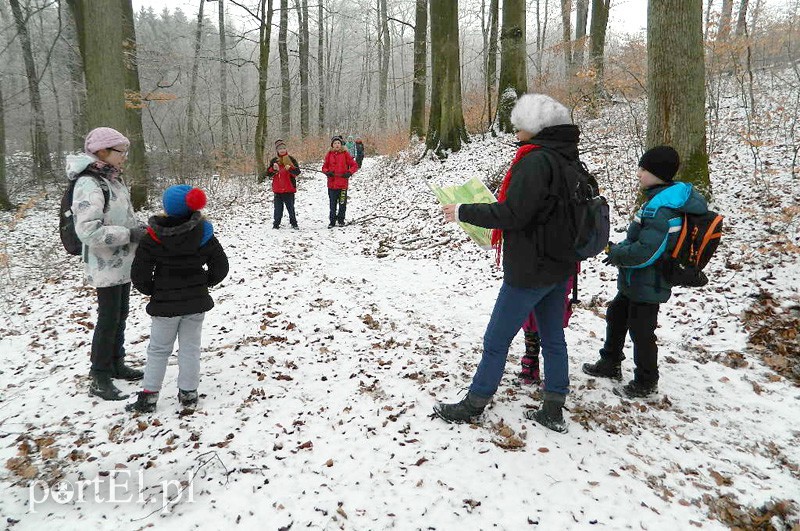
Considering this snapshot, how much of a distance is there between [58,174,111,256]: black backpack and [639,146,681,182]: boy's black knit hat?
432 cm

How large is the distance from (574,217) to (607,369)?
190 centimetres

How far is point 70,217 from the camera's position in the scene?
3531mm

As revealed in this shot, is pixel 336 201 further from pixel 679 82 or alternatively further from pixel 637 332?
pixel 637 332

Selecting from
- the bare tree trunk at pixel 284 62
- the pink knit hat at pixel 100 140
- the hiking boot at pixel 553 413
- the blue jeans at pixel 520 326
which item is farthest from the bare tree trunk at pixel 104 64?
the bare tree trunk at pixel 284 62

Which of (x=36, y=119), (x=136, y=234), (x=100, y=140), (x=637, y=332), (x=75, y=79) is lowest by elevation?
(x=637, y=332)

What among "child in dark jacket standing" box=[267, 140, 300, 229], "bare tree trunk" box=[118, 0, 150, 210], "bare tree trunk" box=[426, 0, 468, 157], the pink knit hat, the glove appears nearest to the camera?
the pink knit hat

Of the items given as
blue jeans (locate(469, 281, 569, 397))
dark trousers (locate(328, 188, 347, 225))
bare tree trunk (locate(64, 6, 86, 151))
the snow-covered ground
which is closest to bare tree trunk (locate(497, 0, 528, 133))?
dark trousers (locate(328, 188, 347, 225))

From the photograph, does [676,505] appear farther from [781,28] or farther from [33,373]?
[781,28]

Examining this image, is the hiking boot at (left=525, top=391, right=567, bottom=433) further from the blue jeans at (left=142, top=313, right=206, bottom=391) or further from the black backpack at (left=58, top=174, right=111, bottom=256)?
the black backpack at (left=58, top=174, right=111, bottom=256)

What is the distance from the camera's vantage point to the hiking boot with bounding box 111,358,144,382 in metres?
4.02

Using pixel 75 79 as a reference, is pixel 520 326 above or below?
below

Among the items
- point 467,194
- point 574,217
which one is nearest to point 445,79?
point 467,194

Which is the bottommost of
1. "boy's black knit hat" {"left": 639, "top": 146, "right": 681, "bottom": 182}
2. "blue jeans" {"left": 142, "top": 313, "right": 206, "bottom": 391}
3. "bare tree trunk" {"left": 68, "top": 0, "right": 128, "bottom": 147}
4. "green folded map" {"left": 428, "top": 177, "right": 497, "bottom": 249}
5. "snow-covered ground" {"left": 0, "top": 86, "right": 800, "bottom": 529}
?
"snow-covered ground" {"left": 0, "top": 86, "right": 800, "bottom": 529}

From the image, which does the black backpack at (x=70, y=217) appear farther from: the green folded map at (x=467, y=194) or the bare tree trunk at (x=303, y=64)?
the bare tree trunk at (x=303, y=64)
